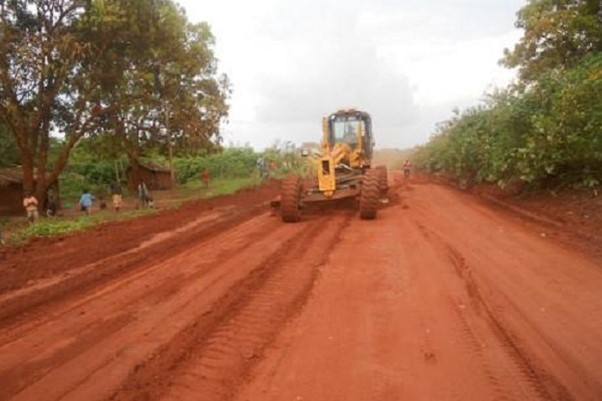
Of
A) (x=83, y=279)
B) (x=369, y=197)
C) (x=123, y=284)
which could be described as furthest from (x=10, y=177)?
(x=123, y=284)

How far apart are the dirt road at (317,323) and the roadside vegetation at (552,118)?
3.29 metres

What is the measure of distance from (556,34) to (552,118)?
9623mm

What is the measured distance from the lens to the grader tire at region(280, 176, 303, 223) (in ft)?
50.0

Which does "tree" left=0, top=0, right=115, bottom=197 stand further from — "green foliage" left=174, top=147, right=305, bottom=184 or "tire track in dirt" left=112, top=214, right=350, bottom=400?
"green foliage" left=174, top=147, right=305, bottom=184

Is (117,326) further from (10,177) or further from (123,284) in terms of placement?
(10,177)

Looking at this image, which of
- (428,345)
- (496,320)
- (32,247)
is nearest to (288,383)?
(428,345)

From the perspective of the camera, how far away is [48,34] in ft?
70.0

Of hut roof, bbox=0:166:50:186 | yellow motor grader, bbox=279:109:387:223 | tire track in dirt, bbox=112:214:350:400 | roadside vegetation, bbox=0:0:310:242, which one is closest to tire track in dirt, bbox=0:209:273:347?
tire track in dirt, bbox=112:214:350:400

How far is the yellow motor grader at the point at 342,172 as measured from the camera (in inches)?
590

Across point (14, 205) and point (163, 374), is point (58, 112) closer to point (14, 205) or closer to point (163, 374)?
point (14, 205)

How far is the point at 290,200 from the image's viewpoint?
1520 cm

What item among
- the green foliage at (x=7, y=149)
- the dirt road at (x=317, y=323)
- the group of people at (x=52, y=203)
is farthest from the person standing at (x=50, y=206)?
the dirt road at (x=317, y=323)

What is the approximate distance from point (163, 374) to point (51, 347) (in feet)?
5.45

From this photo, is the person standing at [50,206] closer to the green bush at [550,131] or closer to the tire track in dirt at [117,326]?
the tire track in dirt at [117,326]
